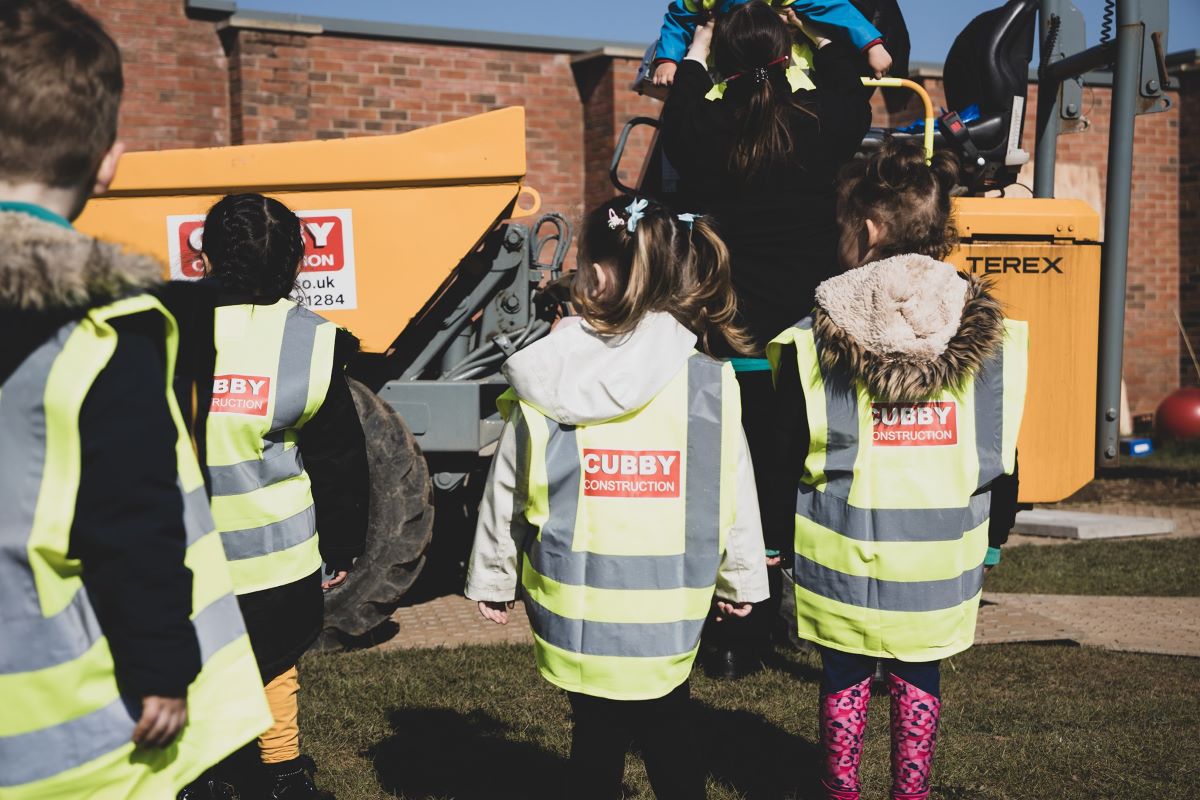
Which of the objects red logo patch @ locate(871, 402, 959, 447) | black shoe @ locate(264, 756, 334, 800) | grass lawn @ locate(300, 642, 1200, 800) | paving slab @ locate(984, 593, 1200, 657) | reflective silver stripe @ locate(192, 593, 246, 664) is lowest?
paving slab @ locate(984, 593, 1200, 657)

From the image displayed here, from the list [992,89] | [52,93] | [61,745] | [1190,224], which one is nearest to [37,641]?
[61,745]

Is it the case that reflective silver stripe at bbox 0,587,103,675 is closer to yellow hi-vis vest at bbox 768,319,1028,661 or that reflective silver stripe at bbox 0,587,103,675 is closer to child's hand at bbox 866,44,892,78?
yellow hi-vis vest at bbox 768,319,1028,661

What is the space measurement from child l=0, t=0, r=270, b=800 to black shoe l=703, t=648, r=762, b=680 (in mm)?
3182

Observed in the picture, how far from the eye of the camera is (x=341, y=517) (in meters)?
3.18

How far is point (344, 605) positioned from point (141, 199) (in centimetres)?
193

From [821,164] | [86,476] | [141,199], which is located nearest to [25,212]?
[86,476]

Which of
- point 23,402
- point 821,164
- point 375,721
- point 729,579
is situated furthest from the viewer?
point 375,721

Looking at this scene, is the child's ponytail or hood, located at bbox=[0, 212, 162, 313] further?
the child's ponytail

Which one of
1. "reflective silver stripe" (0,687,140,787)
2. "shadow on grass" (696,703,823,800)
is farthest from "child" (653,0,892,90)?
"reflective silver stripe" (0,687,140,787)

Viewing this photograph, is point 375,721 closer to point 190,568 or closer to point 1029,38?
point 190,568

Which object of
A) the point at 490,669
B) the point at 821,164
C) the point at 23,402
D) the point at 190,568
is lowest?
the point at 490,669

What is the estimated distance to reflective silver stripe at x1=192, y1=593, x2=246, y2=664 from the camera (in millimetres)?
1808

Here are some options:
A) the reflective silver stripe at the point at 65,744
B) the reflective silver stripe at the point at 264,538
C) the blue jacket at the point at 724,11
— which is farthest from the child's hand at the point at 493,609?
the blue jacket at the point at 724,11

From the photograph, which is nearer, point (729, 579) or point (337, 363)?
point (729, 579)
